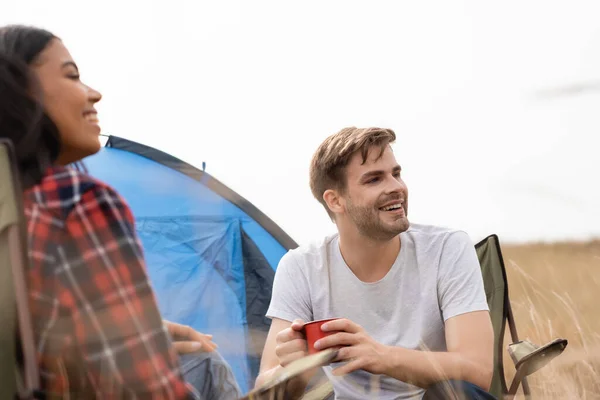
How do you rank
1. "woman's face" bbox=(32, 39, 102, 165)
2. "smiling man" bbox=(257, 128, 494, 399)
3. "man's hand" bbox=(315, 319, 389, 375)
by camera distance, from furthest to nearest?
"smiling man" bbox=(257, 128, 494, 399)
"man's hand" bbox=(315, 319, 389, 375)
"woman's face" bbox=(32, 39, 102, 165)

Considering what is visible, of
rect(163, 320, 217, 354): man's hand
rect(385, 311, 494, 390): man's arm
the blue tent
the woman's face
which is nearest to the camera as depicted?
the woman's face

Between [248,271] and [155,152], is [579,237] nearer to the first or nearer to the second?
[248,271]

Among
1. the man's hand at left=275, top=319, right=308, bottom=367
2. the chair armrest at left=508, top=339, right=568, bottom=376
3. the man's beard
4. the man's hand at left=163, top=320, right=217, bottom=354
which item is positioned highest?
the man's hand at left=163, top=320, right=217, bottom=354

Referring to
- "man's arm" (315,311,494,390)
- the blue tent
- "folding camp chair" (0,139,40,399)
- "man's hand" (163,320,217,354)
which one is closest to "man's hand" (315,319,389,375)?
"man's arm" (315,311,494,390)

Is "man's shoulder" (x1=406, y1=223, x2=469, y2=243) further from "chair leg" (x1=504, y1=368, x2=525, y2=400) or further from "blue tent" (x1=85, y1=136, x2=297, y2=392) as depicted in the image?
"blue tent" (x1=85, y1=136, x2=297, y2=392)

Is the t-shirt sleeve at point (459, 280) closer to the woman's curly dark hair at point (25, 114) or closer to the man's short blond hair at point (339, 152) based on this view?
the man's short blond hair at point (339, 152)

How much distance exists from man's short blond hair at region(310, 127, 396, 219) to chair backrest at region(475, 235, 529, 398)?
1.61 feet

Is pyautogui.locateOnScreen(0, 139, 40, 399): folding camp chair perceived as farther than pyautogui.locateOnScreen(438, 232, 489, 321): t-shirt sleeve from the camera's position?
No

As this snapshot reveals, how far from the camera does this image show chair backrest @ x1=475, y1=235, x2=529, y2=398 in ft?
6.66

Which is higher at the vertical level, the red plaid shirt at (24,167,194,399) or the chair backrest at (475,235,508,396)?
the red plaid shirt at (24,167,194,399)

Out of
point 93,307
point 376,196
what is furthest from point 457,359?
point 93,307

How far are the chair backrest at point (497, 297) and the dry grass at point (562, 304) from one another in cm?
3

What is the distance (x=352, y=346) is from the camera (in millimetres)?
1384

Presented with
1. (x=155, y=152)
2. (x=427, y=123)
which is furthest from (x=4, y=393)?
(x=155, y=152)
